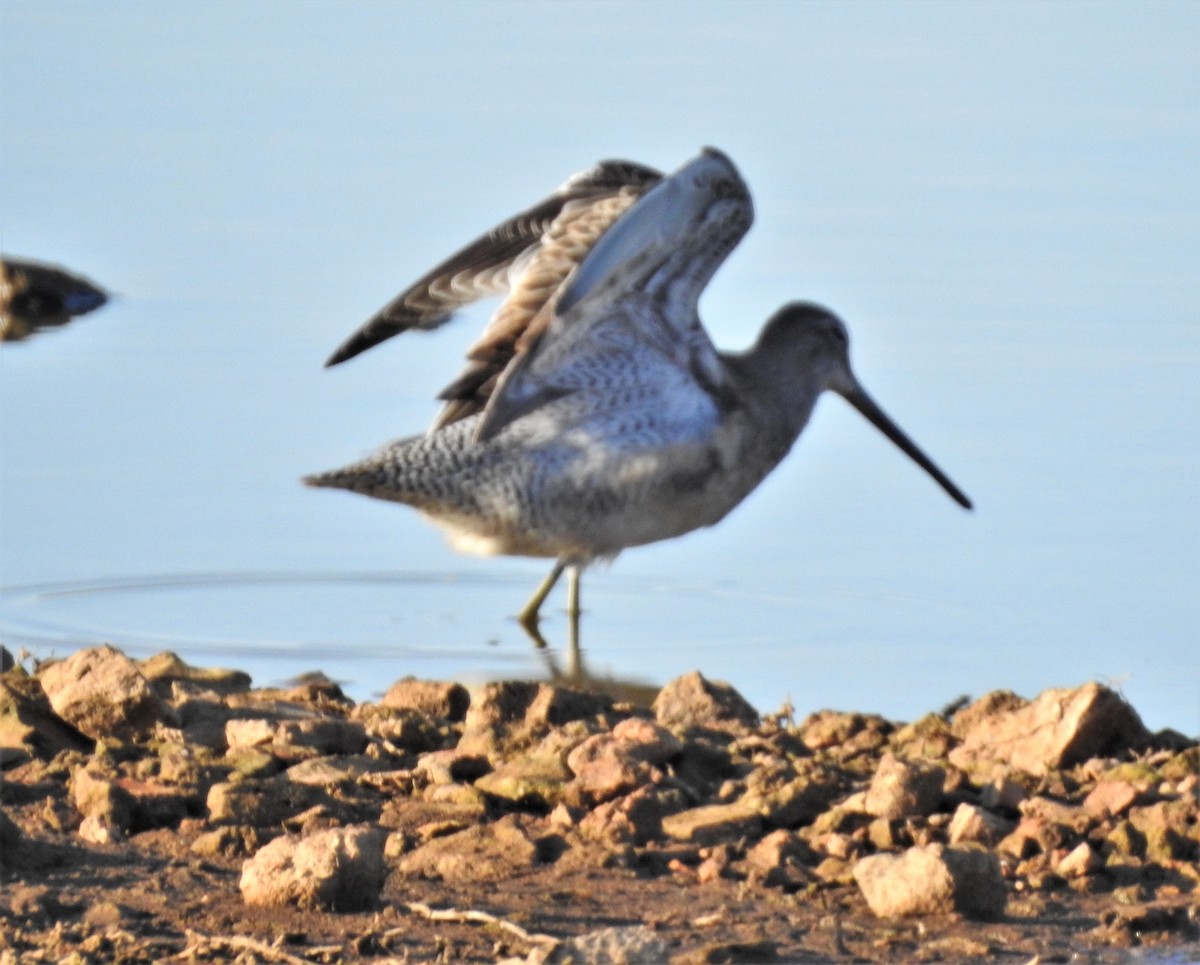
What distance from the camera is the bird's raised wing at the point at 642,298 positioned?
680 cm

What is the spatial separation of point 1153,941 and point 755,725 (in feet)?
5.20

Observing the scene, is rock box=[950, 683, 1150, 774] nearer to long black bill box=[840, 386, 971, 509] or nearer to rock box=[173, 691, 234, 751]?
rock box=[173, 691, 234, 751]

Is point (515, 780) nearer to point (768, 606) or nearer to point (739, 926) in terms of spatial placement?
point (739, 926)

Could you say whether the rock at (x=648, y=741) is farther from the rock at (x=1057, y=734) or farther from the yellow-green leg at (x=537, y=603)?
the yellow-green leg at (x=537, y=603)

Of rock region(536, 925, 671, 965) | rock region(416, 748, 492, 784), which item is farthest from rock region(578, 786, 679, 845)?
rock region(536, 925, 671, 965)

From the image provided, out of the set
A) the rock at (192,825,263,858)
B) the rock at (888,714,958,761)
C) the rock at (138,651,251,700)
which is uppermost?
the rock at (138,651,251,700)

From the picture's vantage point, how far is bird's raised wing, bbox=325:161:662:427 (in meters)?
7.32

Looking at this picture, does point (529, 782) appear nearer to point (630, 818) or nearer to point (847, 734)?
point (630, 818)

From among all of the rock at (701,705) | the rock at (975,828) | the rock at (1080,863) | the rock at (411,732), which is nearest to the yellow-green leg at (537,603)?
the rock at (701,705)

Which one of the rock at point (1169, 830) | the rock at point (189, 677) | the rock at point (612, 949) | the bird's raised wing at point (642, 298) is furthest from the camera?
the bird's raised wing at point (642, 298)

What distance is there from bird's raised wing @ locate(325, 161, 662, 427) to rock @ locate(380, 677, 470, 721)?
1.88 m

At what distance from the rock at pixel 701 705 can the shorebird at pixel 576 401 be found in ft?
5.24

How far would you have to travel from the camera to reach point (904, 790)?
458 cm

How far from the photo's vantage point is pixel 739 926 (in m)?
4.04
